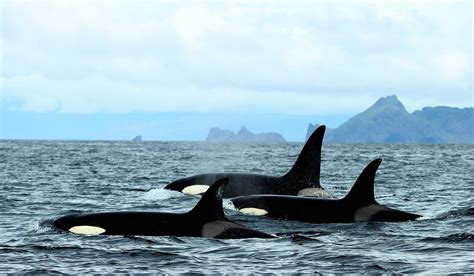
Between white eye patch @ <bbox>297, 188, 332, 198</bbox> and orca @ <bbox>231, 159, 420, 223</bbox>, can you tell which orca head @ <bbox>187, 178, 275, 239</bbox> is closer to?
orca @ <bbox>231, 159, 420, 223</bbox>

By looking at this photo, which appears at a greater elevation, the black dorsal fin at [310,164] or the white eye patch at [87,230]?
the black dorsal fin at [310,164]

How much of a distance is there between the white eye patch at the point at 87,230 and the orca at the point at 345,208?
3603 millimetres

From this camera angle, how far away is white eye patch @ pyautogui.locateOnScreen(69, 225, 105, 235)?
12.1 m

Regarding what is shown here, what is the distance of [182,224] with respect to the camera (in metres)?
11.8

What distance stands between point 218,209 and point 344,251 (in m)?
1.91

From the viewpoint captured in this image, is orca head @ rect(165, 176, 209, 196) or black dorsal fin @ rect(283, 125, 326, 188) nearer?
black dorsal fin @ rect(283, 125, 326, 188)

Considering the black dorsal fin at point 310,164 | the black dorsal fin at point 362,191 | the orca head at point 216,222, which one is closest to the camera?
the orca head at point 216,222

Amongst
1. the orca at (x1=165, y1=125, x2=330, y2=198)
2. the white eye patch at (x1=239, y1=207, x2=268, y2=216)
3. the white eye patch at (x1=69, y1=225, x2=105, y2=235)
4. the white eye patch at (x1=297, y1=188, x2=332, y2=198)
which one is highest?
the orca at (x1=165, y1=125, x2=330, y2=198)

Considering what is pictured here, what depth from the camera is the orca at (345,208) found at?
13.8m

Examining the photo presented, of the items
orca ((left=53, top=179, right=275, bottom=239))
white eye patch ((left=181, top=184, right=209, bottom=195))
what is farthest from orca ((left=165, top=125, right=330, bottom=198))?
orca ((left=53, top=179, right=275, bottom=239))

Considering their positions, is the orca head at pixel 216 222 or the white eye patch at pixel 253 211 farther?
the white eye patch at pixel 253 211

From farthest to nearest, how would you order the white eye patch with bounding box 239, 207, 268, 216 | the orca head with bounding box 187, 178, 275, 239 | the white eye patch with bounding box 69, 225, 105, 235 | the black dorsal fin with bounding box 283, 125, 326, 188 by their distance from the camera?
the black dorsal fin with bounding box 283, 125, 326, 188 < the white eye patch with bounding box 239, 207, 268, 216 < the white eye patch with bounding box 69, 225, 105, 235 < the orca head with bounding box 187, 178, 275, 239

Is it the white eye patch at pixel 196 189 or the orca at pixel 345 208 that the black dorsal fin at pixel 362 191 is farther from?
the white eye patch at pixel 196 189

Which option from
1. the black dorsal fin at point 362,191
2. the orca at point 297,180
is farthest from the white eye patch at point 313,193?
the black dorsal fin at point 362,191
